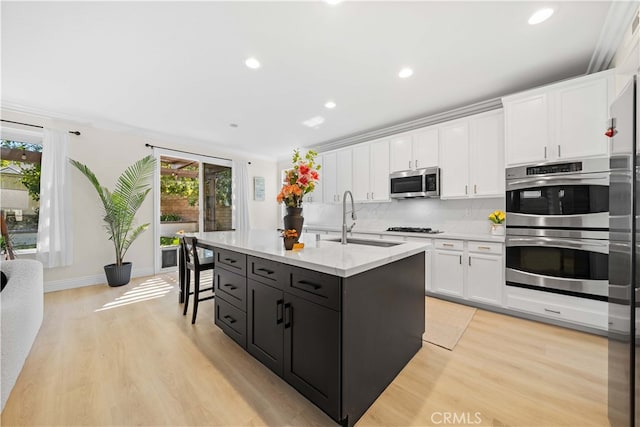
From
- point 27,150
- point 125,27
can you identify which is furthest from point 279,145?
point 27,150

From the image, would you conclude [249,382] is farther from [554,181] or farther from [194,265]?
[554,181]

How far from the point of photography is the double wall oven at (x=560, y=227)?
88.7 inches

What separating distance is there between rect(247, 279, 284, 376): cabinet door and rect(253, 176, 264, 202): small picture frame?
179 inches

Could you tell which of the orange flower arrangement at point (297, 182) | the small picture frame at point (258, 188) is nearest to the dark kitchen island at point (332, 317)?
the orange flower arrangement at point (297, 182)

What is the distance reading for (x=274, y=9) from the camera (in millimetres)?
1793

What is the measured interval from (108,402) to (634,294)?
9.40ft

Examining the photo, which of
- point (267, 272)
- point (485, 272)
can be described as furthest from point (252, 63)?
point (485, 272)

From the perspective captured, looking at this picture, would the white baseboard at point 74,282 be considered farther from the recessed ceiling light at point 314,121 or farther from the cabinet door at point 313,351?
the cabinet door at point 313,351

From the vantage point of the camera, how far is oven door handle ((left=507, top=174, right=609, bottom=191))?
2262 millimetres

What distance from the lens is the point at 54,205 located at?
3520 millimetres

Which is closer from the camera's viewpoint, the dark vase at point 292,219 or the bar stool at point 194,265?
the dark vase at point 292,219

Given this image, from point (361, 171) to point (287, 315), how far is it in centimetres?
340

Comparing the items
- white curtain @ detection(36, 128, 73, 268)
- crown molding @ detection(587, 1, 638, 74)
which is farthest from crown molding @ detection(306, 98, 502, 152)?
white curtain @ detection(36, 128, 73, 268)

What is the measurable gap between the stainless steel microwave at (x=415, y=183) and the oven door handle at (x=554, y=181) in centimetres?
90
